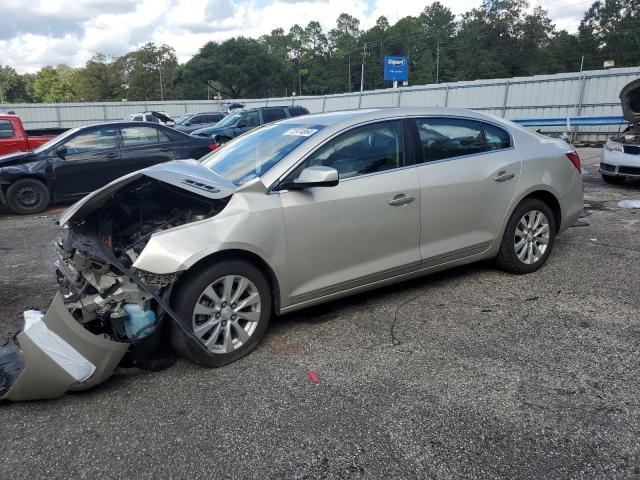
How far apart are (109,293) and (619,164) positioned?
29.9ft

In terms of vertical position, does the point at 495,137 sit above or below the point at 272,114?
above

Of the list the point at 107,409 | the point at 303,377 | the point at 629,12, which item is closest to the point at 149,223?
the point at 107,409

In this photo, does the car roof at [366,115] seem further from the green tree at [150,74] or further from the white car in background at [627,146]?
the green tree at [150,74]

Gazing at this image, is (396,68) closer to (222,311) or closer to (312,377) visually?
(222,311)

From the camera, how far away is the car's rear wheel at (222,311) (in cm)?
312

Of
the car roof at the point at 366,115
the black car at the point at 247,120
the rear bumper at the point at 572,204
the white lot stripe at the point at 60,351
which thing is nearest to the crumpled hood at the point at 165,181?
the white lot stripe at the point at 60,351

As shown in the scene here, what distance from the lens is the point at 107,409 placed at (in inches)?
113

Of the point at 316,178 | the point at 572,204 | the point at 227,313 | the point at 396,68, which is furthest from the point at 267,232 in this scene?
the point at 396,68

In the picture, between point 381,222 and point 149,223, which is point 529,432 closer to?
point 381,222

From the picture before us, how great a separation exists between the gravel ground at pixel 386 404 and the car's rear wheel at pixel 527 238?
1.50 feet

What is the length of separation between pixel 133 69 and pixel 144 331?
88.6 metres

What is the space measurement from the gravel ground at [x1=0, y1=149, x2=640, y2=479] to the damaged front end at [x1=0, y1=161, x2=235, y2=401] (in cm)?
21

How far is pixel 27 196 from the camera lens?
905 cm

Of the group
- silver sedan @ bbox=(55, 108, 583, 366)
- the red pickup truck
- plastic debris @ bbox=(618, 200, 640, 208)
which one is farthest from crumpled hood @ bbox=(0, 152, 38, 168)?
plastic debris @ bbox=(618, 200, 640, 208)
